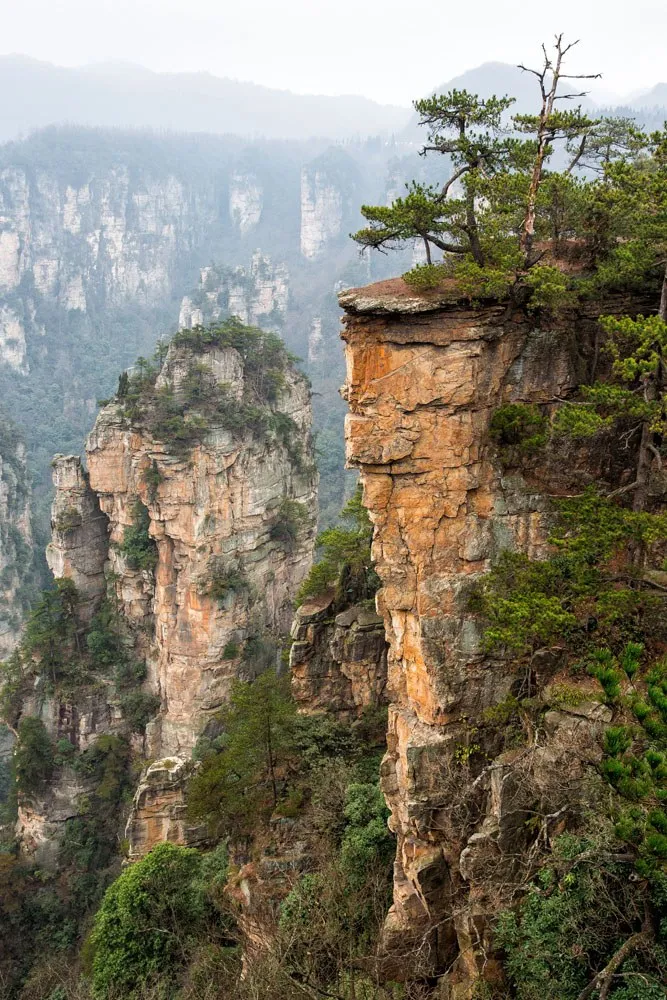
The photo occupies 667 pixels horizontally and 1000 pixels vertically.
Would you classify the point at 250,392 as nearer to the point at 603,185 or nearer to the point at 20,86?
the point at 603,185

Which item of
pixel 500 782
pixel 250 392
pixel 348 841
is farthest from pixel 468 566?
pixel 250 392

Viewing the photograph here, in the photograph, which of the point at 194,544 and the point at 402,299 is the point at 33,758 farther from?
the point at 402,299

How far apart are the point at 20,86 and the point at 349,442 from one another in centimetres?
20046

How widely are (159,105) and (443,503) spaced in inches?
7956

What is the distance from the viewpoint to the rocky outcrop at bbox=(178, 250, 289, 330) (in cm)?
7875

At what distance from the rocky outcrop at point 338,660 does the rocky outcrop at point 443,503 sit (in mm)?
4472

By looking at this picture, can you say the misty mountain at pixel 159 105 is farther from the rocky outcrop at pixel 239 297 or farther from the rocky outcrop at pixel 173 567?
the rocky outcrop at pixel 173 567

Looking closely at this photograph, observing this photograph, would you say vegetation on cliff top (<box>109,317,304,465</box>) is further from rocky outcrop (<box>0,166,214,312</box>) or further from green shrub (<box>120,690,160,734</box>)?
rocky outcrop (<box>0,166,214,312</box>)

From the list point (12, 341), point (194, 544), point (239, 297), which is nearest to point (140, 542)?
point (194, 544)

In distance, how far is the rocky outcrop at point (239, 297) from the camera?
258ft

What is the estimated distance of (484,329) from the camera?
9641 millimetres

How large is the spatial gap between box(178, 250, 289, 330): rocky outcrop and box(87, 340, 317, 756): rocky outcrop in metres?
51.6

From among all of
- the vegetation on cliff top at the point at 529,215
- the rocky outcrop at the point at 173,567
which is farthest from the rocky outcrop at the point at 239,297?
the vegetation on cliff top at the point at 529,215

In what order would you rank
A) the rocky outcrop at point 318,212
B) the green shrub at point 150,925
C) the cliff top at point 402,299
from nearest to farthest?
1. the cliff top at point 402,299
2. the green shrub at point 150,925
3. the rocky outcrop at point 318,212
